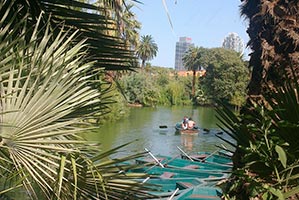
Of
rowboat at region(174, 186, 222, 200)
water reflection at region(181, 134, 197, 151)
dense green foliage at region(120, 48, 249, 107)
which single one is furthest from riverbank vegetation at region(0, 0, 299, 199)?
dense green foliage at region(120, 48, 249, 107)

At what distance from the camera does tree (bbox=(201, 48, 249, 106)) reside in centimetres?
4622

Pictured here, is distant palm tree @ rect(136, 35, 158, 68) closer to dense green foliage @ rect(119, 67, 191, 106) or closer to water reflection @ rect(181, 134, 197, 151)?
dense green foliage @ rect(119, 67, 191, 106)

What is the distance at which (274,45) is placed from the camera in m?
2.36

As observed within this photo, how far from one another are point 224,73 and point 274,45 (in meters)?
47.8

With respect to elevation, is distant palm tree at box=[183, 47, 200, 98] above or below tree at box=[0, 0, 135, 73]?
above

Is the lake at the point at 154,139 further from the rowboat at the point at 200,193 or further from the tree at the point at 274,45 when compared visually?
the tree at the point at 274,45

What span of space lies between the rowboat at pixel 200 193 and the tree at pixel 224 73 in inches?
1410

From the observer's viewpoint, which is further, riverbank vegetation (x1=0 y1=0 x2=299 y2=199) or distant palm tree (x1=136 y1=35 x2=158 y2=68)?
distant palm tree (x1=136 y1=35 x2=158 y2=68)

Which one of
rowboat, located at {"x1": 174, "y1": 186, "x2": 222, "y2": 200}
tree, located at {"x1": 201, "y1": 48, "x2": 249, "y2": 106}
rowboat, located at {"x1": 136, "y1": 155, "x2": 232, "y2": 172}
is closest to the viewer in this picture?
rowboat, located at {"x1": 174, "y1": 186, "x2": 222, "y2": 200}

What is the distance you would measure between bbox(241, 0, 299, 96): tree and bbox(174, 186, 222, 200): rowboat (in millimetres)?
5469

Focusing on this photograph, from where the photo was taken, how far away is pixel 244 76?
46.6 metres

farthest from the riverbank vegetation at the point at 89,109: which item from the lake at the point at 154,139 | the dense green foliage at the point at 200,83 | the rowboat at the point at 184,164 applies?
the dense green foliage at the point at 200,83

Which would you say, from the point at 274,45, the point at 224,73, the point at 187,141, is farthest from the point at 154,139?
the point at 224,73

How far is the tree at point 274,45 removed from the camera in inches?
88.4
